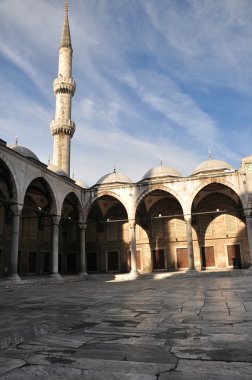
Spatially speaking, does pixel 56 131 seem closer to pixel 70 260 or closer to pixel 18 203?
pixel 70 260

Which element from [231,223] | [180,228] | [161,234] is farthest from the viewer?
[161,234]

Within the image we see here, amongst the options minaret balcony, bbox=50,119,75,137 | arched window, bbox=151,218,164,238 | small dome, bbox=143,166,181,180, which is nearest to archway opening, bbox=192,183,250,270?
arched window, bbox=151,218,164,238

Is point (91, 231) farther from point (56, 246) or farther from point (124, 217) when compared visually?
point (56, 246)

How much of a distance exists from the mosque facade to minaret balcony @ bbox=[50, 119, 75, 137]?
88 millimetres

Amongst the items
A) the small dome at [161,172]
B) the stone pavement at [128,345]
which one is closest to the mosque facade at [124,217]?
the small dome at [161,172]

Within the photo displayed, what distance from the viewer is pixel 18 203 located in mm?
15430

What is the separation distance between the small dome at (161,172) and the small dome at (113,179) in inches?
72.5

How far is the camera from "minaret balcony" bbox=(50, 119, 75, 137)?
2753 centimetres

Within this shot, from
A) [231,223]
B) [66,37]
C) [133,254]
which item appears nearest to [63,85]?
[66,37]

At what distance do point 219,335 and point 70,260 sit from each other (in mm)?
24720

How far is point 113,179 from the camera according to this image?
27375 millimetres

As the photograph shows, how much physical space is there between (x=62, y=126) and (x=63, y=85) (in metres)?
3.87

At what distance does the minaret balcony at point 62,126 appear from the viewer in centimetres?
2753

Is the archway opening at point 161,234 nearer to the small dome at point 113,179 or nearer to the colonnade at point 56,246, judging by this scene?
the small dome at point 113,179
